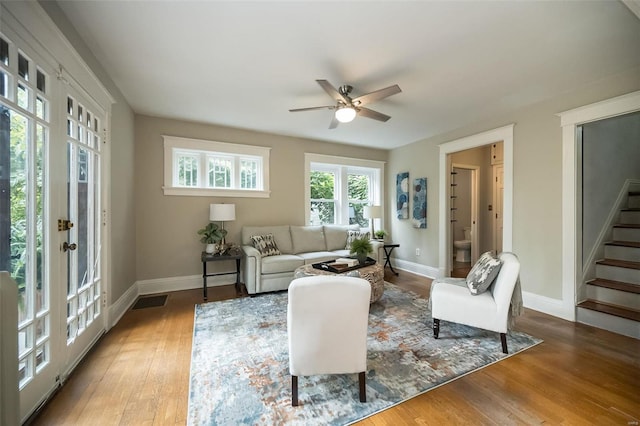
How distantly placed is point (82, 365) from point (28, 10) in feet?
7.94

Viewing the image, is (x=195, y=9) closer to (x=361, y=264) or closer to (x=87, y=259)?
(x=87, y=259)

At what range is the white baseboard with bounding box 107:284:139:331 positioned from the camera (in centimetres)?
267

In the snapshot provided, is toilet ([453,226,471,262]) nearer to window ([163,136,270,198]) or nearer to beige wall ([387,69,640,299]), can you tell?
beige wall ([387,69,640,299])

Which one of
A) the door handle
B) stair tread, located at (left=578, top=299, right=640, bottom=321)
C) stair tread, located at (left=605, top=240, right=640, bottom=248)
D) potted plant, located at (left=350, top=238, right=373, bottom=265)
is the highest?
the door handle

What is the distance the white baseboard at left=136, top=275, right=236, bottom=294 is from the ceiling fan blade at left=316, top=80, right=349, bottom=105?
10.6 feet

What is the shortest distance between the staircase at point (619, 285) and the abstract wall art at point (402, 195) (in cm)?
276

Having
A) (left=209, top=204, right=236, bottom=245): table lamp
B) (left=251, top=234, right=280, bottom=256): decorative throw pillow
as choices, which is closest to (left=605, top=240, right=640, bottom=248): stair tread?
(left=251, top=234, right=280, bottom=256): decorative throw pillow

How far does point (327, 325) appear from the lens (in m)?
1.54

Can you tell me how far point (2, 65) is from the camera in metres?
1.30

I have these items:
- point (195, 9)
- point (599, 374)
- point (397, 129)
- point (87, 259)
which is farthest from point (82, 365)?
point (397, 129)

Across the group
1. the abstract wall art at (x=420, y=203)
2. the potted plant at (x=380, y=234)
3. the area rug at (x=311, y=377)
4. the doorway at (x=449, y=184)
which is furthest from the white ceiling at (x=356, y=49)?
the area rug at (x=311, y=377)

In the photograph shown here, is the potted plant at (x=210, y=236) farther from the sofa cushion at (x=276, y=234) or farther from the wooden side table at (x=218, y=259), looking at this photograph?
the sofa cushion at (x=276, y=234)

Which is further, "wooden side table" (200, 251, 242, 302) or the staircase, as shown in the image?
"wooden side table" (200, 251, 242, 302)

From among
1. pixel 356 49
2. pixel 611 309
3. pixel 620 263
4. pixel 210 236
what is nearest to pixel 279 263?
pixel 210 236
